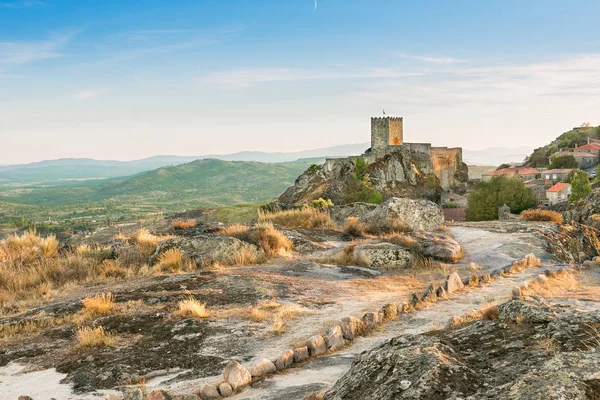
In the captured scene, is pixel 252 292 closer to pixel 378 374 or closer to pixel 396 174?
pixel 378 374

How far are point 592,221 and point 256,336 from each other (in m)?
21.0

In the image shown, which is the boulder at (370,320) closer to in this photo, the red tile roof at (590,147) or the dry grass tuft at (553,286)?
the dry grass tuft at (553,286)

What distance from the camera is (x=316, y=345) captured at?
830cm

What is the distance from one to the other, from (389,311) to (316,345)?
2468 mm

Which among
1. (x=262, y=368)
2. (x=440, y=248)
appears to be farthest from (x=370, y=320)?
(x=440, y=248)

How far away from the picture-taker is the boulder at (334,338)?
335 inches

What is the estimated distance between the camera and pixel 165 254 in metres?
15.7

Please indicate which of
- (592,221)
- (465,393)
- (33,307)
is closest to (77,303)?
(33,307)

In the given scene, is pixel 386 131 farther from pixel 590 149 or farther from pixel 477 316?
pixel 477 316

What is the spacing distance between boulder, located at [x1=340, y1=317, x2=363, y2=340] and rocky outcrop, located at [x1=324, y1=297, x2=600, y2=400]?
223 centimetres

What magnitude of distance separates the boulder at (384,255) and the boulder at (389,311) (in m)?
5.97

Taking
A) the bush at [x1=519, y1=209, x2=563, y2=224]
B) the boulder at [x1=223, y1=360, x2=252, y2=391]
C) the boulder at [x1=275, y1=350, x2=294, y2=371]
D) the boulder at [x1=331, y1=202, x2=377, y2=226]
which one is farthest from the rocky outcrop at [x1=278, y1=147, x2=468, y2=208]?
the boulder at [x1=223, y1=360, x2=252, y2=391]

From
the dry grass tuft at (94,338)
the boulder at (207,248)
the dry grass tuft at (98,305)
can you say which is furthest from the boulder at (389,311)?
the boulder at (207,248)

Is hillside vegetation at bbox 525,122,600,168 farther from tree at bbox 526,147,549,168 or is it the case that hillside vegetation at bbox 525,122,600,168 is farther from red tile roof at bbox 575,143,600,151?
red tile roof at bbox 575,143,600,151
